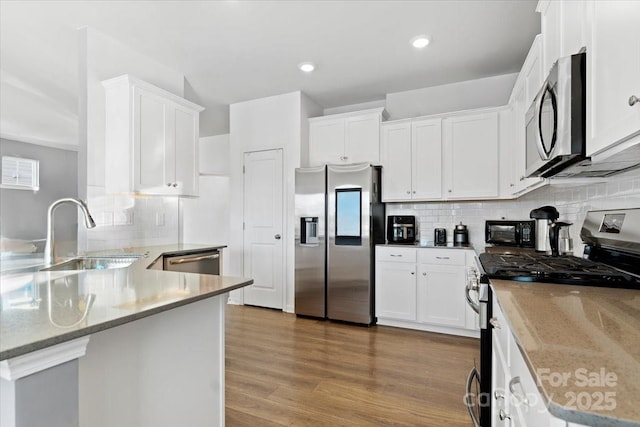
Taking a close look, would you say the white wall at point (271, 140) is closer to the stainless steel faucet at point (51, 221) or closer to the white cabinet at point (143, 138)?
the white cabinet at point (143, 138)

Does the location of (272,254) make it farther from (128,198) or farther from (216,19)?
(216,19)

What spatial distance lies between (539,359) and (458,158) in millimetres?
3118

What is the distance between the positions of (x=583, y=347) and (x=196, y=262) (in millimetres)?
2843

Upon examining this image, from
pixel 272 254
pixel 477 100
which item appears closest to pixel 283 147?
pixel 272 254

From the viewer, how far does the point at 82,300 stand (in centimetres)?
106

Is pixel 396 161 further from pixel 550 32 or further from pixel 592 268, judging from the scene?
pixel 592 268

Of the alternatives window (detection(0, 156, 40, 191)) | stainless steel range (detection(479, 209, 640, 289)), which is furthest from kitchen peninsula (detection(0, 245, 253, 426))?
window (detection(0, 156, 40, 191))

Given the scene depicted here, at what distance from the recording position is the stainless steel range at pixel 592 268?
1.31 metres

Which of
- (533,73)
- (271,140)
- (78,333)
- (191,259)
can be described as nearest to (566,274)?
(533,73)

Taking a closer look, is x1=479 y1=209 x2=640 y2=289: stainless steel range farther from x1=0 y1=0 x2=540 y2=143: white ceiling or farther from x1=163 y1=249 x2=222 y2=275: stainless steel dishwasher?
x1=163 y1=249 x2=222 y2=275: stainless steel dishwasher

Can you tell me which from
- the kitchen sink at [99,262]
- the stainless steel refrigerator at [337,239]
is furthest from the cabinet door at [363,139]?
the kitchen sink at [99,262]

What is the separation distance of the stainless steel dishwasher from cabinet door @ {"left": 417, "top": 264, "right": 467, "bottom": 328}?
2.10 m

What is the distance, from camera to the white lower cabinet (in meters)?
3.19

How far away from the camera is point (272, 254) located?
418 cm
